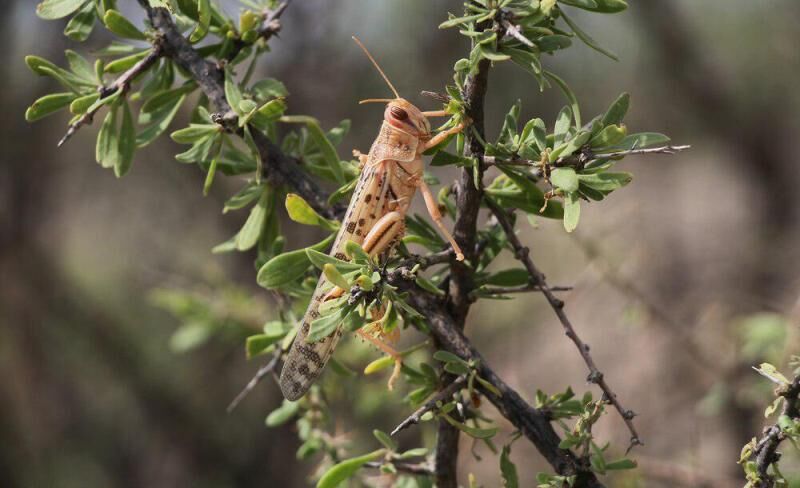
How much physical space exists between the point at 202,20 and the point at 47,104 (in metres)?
0.23

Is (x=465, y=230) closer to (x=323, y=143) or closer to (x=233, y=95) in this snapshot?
(x=323, y=143)

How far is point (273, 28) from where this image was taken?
104cm

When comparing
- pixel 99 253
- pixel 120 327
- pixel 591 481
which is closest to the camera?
pixel 591 481

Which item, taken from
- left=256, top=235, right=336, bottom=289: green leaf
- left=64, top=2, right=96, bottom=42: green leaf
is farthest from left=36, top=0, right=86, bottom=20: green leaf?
left=256, top=235, right=336, bottom=289: green leaf

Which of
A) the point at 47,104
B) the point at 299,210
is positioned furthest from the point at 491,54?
the point at 47,104

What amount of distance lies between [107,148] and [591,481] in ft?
2.49

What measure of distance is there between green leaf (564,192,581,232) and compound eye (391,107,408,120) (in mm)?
440

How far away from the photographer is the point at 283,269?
2.71 feet

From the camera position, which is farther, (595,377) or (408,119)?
(408,119)

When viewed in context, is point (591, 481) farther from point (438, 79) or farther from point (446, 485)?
point (438, 79)

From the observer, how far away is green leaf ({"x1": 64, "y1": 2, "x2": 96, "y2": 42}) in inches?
37.6

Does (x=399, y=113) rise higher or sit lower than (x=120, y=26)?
lower

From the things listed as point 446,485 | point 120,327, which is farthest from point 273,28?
point 120,327

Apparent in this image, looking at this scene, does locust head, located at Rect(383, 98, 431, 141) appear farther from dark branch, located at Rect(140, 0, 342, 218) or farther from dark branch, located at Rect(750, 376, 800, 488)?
dark branch, located at Rect(750, 376, 800, 488)
